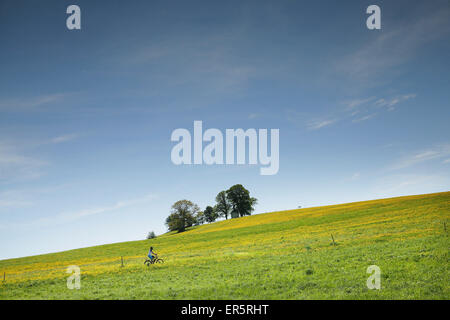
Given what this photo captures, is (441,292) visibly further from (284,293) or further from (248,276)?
(248,276)

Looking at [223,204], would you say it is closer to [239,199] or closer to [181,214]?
[239,199]

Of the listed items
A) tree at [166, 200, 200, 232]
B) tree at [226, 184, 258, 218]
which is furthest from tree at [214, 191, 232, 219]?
tree at [166, 200, 200, 232]

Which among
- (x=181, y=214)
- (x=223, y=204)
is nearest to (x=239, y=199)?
(x=223, y=204)

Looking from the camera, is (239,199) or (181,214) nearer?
(181,214)

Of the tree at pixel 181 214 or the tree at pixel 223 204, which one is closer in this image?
the tree at pixel 181 214

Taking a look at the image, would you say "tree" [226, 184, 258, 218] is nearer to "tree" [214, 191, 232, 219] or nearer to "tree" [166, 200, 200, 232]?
"tree" [214, 191, 232, 219]

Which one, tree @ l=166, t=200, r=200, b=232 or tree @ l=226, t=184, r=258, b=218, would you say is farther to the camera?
tree @ l=226, t=184, r=258, b=218

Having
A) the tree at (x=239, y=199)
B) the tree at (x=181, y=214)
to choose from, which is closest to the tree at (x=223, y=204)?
the tree at (x=239, y=199)

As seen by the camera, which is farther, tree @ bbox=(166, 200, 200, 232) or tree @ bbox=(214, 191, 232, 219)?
tree @ bbox=(214, 191, 232, 219)

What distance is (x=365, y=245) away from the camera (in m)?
27.2

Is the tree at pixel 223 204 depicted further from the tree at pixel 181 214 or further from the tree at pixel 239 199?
the tree at pixel 181 214
